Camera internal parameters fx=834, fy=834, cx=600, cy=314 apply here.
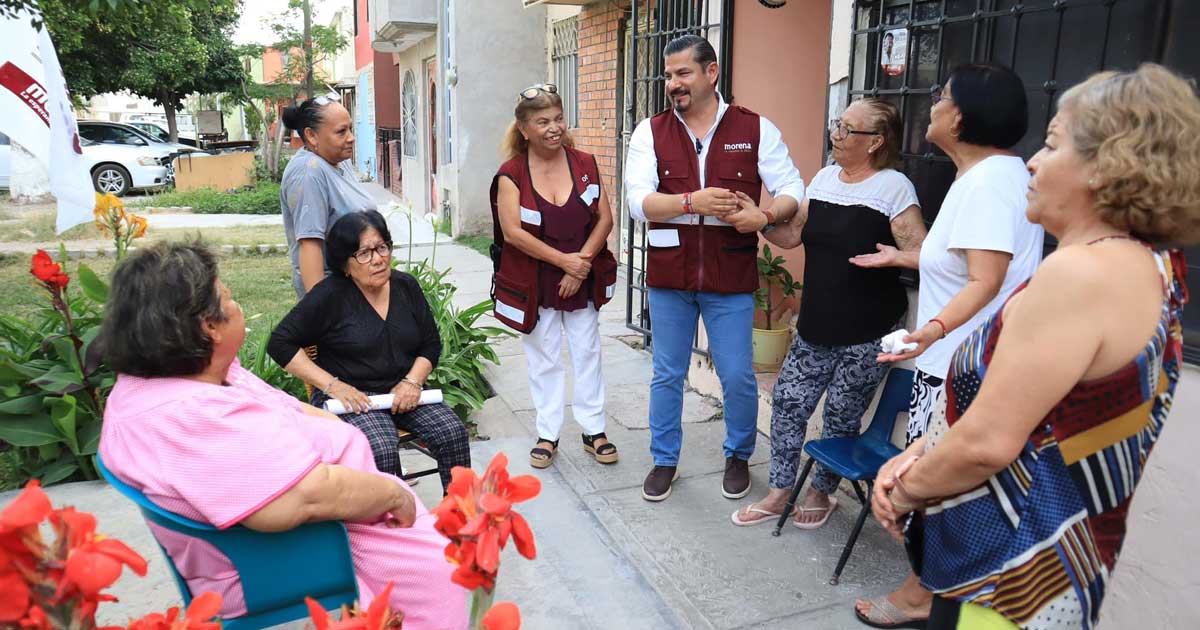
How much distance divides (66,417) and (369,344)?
5.02 feet

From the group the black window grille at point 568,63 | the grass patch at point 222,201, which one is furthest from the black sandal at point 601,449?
the grass patch at point 222,201

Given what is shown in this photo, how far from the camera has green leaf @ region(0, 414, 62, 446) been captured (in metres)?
3.59

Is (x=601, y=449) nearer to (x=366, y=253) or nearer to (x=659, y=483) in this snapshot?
(x=659, y=483)

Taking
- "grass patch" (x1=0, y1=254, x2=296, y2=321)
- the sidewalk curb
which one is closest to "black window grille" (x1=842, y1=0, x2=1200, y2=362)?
"grass patch" (x1=0, y1=254, x2=296, y2=321)

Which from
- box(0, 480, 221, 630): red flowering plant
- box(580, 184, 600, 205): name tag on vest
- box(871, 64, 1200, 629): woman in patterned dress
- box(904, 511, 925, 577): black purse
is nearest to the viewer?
box(0, 480, 221, 630): red flowering plant

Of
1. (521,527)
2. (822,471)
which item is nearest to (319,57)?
(822,471)

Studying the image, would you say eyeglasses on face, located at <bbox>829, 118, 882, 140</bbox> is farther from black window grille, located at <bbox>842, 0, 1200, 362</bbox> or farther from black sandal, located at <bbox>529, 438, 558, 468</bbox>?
black sandal, located at <bbox>529, 438, 558, 468</bbox>

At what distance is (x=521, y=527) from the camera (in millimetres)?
1131

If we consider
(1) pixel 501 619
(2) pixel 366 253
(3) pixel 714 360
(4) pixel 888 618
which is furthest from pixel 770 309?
(1) pixel 501 619

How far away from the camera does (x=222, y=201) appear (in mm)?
15078

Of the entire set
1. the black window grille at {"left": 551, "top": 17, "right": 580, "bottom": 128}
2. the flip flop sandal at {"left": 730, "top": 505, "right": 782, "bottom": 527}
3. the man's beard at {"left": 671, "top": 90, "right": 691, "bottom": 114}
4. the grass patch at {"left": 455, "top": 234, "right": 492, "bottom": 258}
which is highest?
the black window grille at {"left": 551, "top": 17, "right": 580, "bottom": 128}

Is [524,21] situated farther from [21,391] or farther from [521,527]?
[521,527]

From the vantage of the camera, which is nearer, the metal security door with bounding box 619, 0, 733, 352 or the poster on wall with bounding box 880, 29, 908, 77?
the poster on wall with bounding box 880, 29, 908, 77

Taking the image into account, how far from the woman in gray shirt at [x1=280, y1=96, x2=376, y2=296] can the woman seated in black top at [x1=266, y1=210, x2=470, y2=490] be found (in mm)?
313
